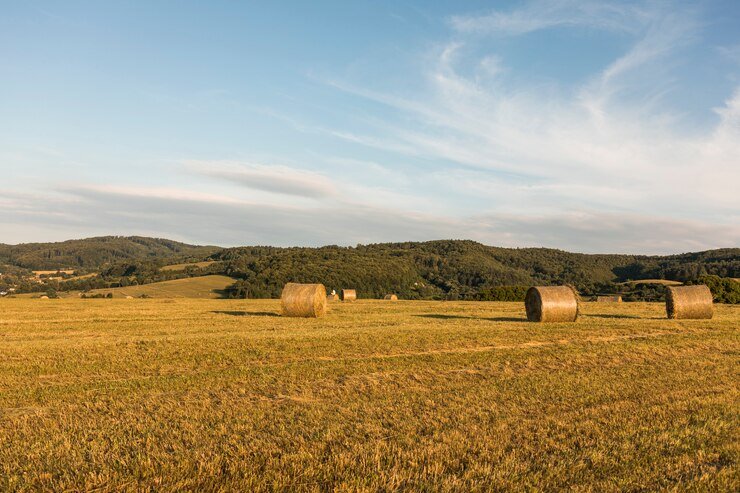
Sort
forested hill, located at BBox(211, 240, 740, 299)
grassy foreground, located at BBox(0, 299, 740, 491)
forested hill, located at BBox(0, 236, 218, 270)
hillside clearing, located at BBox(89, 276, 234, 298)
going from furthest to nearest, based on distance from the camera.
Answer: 1. forested hill, located at BBox(0, 236, 218, 270)
2. forested hill, located at BBox(211, 240, 740, 299)
3. hillside clearing, located at BBox(89, 276, 234, 298)
4. grassy foreground, located at BBox(0, 299, 740, 491)

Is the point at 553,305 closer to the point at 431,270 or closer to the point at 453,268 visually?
the point at 431,270

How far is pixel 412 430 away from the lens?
774cm

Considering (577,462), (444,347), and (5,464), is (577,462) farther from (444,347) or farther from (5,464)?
(444,347)

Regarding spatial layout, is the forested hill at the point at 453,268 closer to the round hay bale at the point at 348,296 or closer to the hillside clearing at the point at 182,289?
the hillside clearing at the point at 182,289

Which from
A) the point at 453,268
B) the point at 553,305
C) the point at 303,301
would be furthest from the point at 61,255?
the point at 553,305

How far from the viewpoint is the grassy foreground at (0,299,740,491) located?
19.4 ft

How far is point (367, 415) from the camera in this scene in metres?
8.55

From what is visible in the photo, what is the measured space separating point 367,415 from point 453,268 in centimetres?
9209

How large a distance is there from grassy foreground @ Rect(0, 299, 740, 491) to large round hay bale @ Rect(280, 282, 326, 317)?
36.1 ft

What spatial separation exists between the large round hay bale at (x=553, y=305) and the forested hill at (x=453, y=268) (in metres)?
43.7

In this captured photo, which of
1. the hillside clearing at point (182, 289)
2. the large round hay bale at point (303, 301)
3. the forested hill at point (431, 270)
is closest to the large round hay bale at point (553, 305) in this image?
the large round hay bale at point (303, 301)

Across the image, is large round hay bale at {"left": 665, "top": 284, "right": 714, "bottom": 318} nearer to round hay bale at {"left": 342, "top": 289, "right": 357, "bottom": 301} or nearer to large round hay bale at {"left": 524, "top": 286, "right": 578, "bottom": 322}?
large round hay bale at {"left": 524, "top": 286, "right": 578, "bottom": 322}

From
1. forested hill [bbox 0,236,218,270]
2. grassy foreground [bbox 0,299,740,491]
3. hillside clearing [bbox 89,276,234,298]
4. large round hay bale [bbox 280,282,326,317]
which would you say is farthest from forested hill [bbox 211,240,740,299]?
forested hill [bbox 0,236,218,270]

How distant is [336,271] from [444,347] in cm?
6747
